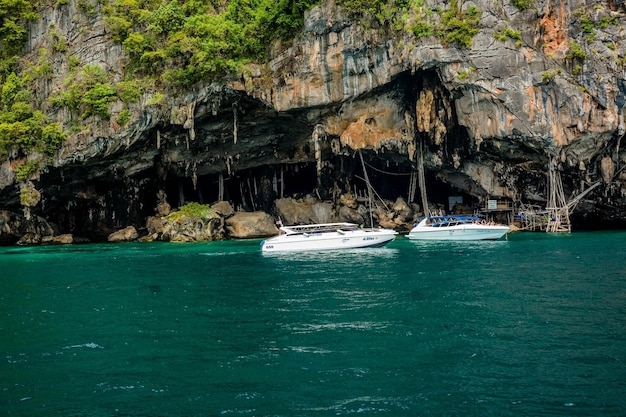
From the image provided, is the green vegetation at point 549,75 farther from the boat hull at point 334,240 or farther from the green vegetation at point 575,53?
the boat hull at point 334,240

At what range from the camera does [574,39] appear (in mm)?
37594

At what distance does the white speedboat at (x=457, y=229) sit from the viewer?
3938 centimetres

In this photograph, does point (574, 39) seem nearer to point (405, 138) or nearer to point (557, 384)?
point (405, 138)

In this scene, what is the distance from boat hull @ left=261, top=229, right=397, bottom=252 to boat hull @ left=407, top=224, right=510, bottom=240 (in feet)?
17.9

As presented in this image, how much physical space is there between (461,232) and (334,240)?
10134 millimetres

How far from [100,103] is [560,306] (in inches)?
1425

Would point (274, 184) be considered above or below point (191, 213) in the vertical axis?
above

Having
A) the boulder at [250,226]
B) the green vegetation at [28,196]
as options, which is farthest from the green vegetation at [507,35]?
the green vegetation at [28,196]

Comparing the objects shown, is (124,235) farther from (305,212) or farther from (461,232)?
(461,232)

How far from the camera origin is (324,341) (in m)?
13.2

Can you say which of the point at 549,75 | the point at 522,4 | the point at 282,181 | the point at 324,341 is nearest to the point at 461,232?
the point at 549,75

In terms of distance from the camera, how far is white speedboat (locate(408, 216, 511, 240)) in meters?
39.4

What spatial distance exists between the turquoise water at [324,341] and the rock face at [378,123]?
15278 millimetres

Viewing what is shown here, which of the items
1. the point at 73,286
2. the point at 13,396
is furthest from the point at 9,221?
the point at 13,396
